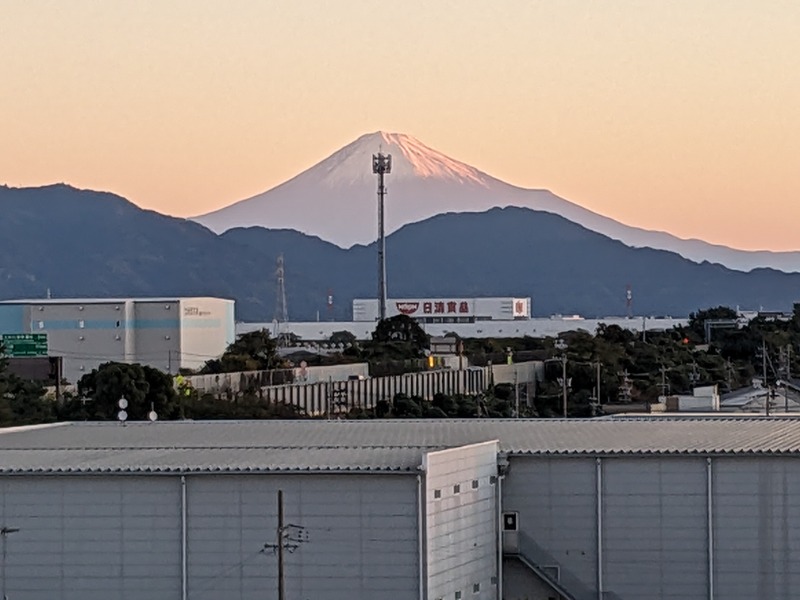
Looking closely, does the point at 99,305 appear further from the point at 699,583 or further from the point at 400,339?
the point at 699,583

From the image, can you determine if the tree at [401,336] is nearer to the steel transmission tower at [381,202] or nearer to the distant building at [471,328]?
the steel transmission tower at [381,202]

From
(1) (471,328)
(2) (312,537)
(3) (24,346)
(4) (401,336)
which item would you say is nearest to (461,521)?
(2) (312,537)

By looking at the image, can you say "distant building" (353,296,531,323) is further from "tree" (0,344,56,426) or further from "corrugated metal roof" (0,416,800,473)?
"corrugated metal roof" (0,416,800,473)

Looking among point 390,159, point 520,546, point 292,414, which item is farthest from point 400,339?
point 520,546

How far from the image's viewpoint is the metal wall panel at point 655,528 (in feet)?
80.8

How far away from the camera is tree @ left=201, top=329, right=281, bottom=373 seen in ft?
239

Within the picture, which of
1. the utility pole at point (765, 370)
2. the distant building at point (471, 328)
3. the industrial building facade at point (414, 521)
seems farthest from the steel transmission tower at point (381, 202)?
the industrial building facade at point (414, 521)

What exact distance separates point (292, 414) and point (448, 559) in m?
32.1

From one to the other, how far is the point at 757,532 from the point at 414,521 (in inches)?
189

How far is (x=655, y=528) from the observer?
24.7 meters

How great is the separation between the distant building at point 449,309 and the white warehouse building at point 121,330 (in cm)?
7824

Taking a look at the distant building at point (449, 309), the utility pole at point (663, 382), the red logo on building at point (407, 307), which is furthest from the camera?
the distant building at point (449, 309)

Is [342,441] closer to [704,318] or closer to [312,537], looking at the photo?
[312,537]

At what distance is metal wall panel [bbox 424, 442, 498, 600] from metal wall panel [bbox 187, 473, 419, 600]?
0.90 feet
